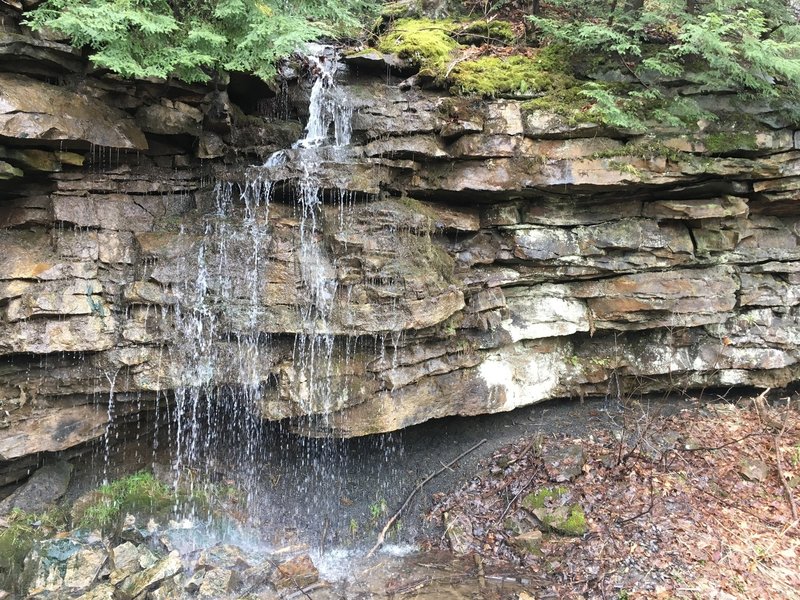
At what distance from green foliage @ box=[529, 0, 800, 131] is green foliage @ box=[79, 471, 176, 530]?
964cm

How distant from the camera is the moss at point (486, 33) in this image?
983cm

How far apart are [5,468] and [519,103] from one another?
10.1 metres

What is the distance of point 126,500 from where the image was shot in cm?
802

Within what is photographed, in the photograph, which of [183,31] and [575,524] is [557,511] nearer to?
Answer: [575,524]

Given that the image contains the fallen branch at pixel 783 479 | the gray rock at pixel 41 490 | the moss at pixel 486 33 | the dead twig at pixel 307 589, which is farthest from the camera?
the moss at pixel 486 33

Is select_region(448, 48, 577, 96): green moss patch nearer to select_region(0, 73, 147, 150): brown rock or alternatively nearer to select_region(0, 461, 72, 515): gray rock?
select_region(0, 73, 147, 150): brown rock

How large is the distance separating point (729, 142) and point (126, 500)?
11.8m

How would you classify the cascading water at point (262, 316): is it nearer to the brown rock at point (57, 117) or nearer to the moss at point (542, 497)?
the brown rock at point (57, 117)

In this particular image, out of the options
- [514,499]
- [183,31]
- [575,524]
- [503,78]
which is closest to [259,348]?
[183,31]

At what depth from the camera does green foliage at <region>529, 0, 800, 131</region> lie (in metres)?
7.69

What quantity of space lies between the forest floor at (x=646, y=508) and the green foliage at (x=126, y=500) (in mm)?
4517

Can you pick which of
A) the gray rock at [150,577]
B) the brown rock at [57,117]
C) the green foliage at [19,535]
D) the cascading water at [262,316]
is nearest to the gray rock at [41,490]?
the green foliage at [19,535]

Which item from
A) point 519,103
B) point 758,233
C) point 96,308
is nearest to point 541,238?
point 519,103

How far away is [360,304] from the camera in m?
7.48
